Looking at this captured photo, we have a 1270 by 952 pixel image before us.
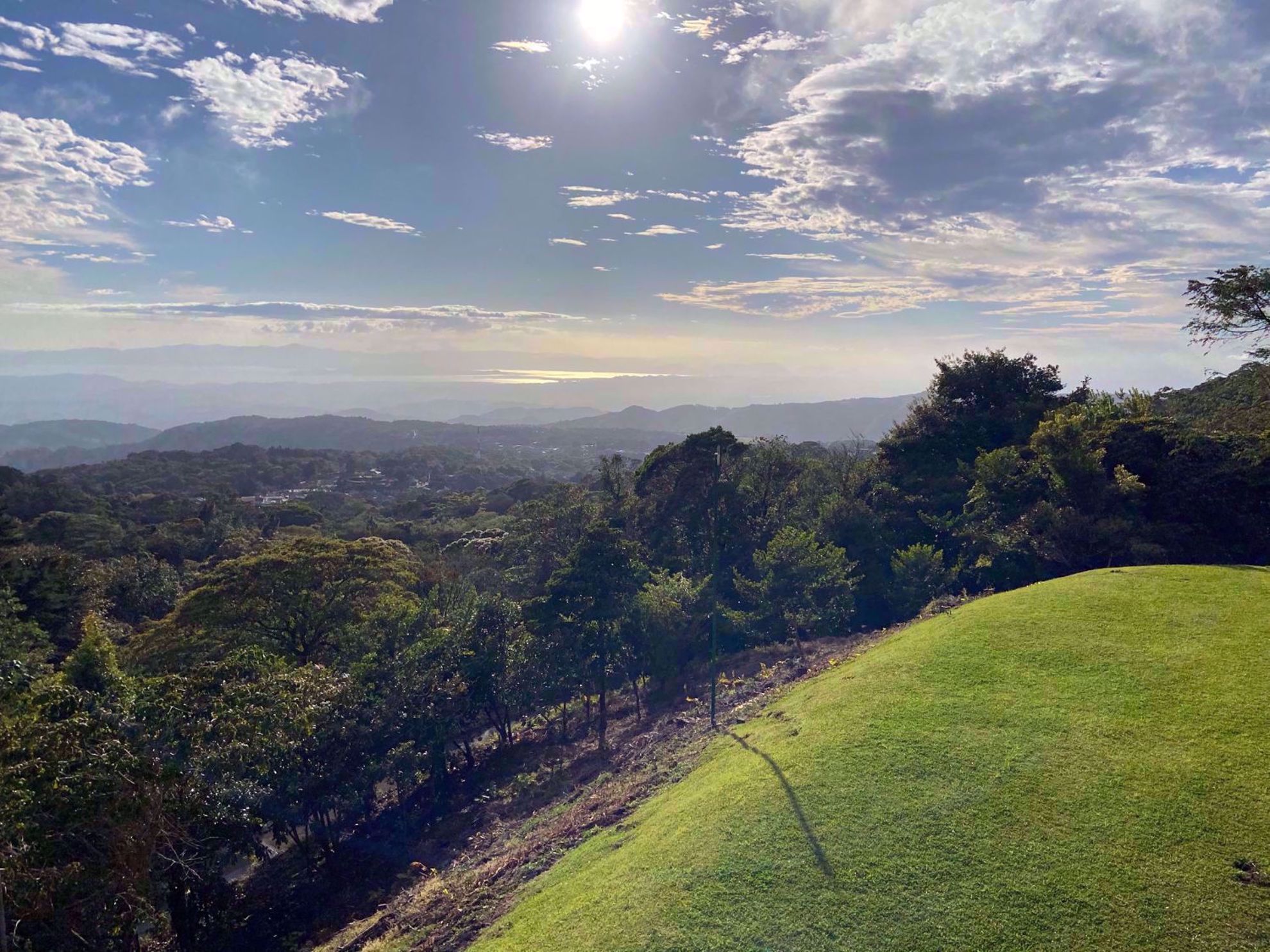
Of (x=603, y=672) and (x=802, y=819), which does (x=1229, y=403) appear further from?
(x=802, y=819)

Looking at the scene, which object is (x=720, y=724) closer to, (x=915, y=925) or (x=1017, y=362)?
(x=915, y=925)

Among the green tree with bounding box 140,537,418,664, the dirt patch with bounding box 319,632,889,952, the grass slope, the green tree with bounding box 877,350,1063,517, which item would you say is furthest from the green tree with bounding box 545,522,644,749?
the green tree with bounding box 877,350,1063,517

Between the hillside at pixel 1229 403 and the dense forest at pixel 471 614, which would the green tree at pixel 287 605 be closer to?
the dense forest at pixel 471 614

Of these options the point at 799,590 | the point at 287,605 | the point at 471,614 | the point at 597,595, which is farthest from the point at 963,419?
the point at 287,605

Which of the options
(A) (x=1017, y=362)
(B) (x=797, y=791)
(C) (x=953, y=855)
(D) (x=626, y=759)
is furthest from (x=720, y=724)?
(A) (x=1017, y=362)

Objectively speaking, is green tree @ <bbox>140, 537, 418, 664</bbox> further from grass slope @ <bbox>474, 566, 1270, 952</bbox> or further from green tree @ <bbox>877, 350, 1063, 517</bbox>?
green tree @ <bbox>877, 350, 1063, 517</bbox>

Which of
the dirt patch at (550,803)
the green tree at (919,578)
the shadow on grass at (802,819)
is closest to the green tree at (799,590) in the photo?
the dirt patch at (550,803)
